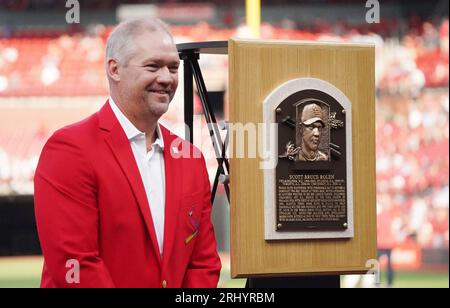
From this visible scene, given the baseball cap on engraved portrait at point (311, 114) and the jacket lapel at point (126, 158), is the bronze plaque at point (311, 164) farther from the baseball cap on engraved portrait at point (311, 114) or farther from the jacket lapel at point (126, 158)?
the jacket lapel at point (126, 158)

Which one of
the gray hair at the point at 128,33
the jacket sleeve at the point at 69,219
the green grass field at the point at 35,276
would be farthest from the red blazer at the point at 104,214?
the green grass field at the point at 35,276

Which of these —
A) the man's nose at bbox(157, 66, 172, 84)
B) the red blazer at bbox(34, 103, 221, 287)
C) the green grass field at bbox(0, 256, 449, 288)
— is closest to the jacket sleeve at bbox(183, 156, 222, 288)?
the red blazer at bbox(34, 103, 221, 287)

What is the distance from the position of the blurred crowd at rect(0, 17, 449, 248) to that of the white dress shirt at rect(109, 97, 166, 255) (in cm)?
950

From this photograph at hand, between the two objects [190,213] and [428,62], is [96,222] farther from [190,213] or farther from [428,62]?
[428,62]

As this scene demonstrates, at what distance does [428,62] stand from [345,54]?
1057 centimetres

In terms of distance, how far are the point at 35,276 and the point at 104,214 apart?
7810 millimetres

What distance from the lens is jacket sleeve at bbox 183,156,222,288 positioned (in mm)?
2289

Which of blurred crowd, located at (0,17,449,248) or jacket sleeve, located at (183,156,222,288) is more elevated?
blurred crowd, located at (0,17,449,248)

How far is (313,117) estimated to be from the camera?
2410 mm

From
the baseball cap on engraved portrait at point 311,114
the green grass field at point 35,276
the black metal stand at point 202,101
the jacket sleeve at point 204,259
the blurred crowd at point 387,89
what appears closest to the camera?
the jacket sleeve at point 204,259

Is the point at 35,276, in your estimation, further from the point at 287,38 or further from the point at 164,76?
the point at 164,76

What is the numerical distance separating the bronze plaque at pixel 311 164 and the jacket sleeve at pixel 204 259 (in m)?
0.18

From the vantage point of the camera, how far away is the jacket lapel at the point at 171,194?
2201 mm

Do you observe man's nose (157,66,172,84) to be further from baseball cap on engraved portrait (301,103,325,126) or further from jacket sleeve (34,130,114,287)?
baseball cap on engraved portrait (301,103,325,126)
